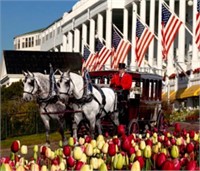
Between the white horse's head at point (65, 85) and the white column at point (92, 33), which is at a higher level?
the white column at point (92, 33)

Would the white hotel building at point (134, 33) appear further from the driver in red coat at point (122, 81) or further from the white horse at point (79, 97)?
the white horse at point (79, 97)

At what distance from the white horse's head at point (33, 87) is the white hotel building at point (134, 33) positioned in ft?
77.6

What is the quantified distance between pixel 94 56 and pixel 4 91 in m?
7.68

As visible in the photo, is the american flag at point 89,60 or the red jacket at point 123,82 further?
the american flag at point 89,60

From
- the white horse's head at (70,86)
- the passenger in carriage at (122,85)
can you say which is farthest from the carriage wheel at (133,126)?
the white horse's head at (70,86)

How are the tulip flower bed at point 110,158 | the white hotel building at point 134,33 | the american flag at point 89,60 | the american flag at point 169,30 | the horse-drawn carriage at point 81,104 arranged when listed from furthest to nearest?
the american flag at point 89,60 → the white hotel building at point 134,33 → the american flag at point 169,30 → the horse-drawn carriage at point 81,104 → the tulip flower bed at point 110,158

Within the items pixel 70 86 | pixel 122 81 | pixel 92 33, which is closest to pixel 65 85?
pixel 70 86

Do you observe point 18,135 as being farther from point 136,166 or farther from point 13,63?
point 13,63

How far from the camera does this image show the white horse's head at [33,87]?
627 inches

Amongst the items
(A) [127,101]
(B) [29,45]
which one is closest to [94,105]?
(A) [127,101]

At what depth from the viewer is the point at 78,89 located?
15.4 m

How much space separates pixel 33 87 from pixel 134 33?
4550 centimetres

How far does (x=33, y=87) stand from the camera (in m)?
16.0

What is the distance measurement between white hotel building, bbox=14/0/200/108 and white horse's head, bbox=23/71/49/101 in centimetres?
2366
